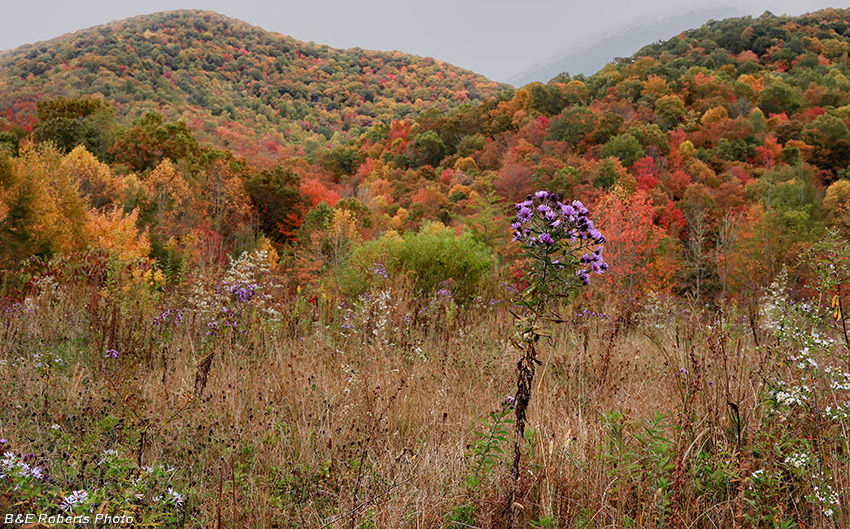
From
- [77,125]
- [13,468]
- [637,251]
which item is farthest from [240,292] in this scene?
[77,125]

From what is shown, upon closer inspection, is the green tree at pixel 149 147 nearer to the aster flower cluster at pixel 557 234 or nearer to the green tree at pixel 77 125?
the green tree at pixel 77 125

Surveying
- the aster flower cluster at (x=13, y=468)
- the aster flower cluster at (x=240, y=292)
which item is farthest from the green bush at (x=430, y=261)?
the aster flower cluster at (x=13, y=468)

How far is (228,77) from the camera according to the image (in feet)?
258

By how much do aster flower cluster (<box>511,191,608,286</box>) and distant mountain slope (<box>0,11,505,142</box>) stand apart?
51833mm

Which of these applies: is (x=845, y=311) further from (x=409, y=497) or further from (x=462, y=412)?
(x=409, y=497)

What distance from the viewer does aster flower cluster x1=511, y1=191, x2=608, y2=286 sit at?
169 centimetres

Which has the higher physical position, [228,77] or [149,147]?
[228,77]

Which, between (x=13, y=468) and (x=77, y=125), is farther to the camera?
(x=77, y=125)

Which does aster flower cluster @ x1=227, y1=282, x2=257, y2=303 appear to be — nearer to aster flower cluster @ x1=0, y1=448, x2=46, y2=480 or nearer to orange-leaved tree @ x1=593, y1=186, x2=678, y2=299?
aster flower cluster @ x1=0, y1=448, x2=46, y2=480

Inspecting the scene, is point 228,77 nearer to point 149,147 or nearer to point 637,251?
point 149,147

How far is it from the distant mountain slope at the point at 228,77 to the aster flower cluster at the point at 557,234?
170ft

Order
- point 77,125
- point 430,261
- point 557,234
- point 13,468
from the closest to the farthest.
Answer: point 13,468 → point 557,234 → point 430,261 → point 77,125

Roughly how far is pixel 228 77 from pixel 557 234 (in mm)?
90295

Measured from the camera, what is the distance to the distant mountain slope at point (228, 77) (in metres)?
56.8
